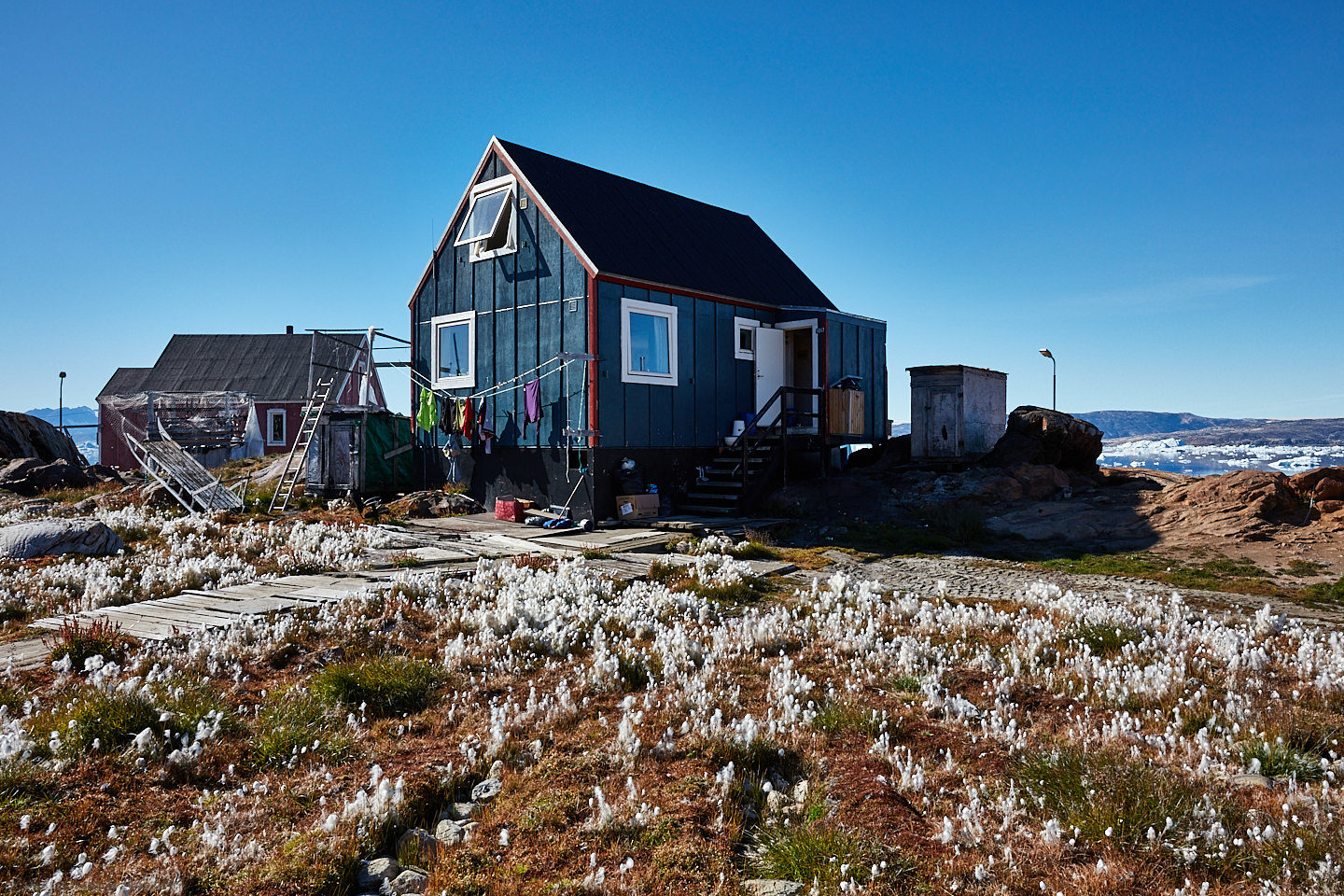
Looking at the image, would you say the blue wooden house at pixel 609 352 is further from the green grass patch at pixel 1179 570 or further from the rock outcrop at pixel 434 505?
the green grass patch at pixel 1179 570

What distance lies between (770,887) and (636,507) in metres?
13.9

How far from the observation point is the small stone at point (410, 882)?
3801 mm

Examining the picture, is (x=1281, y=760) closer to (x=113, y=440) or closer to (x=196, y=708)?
(x=196, y=708)

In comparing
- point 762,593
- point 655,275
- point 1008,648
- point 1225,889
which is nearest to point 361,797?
point 1225,889

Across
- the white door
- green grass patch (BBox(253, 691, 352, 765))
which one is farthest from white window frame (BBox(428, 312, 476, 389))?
green grass patch (BBox(253, 691, 352, 765))

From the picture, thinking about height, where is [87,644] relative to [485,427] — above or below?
below

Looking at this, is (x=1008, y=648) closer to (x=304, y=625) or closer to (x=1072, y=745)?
(x=1072, y=745)

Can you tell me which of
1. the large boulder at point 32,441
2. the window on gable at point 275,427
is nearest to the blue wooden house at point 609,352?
the large boulder at point 32,441

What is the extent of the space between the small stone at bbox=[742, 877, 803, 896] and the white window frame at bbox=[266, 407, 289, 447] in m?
45.4

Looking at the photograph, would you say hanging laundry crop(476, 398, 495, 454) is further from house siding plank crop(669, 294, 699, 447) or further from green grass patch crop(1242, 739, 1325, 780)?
green grass patch crop(1242, 739, 1325, 780)

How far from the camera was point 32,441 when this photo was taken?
2970 cm

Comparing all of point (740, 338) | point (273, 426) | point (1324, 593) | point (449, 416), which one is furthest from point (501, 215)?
point (273, 426)

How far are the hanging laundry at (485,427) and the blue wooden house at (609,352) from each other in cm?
7

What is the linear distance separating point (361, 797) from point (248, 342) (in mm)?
51566
